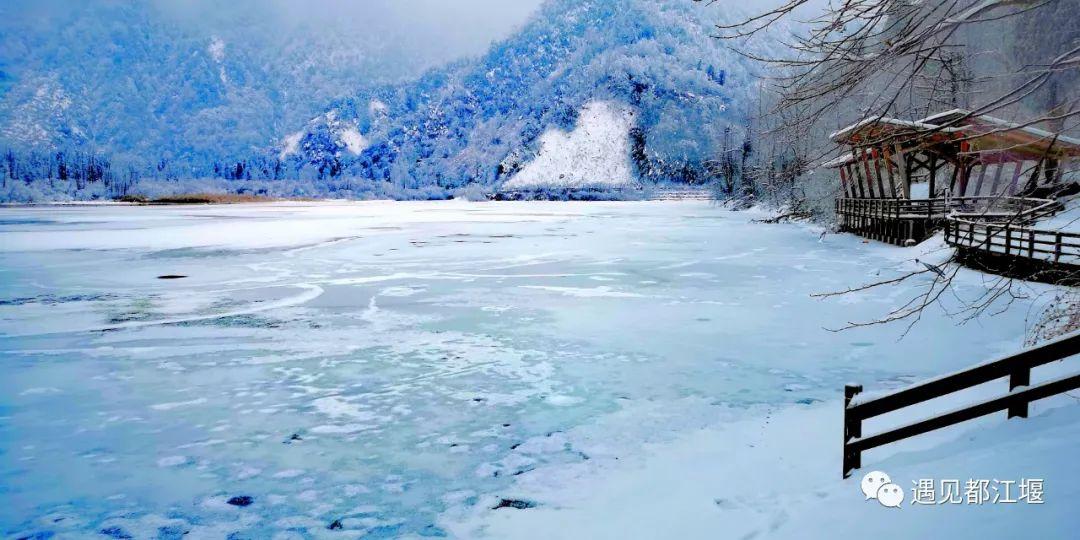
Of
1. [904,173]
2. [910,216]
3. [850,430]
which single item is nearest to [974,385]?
[850,430]

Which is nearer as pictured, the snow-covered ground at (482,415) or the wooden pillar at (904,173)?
the snow-covered ground at (482,415)

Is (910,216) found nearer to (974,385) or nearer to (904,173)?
(904,173)

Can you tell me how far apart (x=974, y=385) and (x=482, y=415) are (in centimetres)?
507

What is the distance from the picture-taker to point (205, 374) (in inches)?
416

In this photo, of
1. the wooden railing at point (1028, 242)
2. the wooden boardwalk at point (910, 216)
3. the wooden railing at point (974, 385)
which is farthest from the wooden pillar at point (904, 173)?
the wooden railing at point (974, 385)

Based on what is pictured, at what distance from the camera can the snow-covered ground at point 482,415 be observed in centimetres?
573

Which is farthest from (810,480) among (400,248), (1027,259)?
Result: (400,248)

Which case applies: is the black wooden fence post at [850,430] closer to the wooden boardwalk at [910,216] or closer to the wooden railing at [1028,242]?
the wooden railing at [1028,242]

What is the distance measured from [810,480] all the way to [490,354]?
20.1ft

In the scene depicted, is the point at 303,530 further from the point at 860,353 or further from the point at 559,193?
the point at 559,193

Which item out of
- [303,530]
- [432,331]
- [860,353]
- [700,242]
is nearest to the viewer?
[303,530]

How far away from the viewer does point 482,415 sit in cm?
852

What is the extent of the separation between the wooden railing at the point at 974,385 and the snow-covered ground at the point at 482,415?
0.35 meters

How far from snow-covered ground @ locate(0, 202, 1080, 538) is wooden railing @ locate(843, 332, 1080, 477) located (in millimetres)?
352
